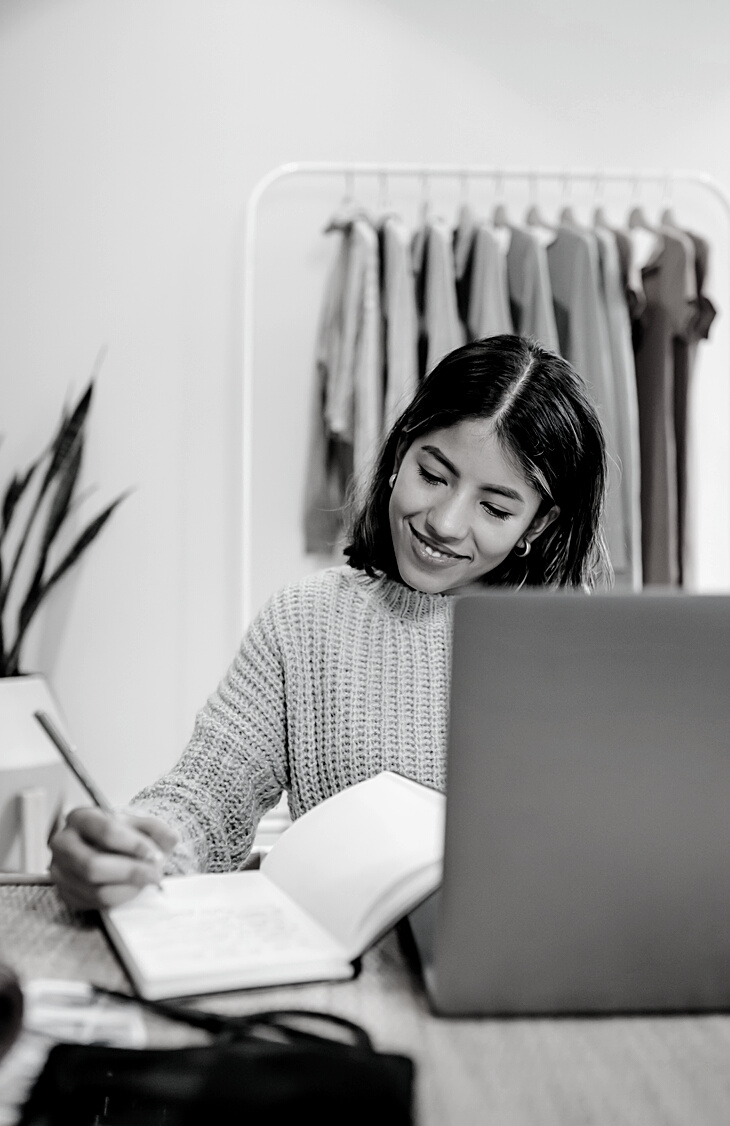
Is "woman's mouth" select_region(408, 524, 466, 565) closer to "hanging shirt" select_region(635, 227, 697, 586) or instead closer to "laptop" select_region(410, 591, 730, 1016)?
"laptop" select_region(410, 591, 730, 1016)

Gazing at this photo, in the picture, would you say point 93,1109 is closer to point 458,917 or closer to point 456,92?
point 458,917

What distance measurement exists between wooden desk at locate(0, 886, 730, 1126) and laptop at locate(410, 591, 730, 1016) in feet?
0.13

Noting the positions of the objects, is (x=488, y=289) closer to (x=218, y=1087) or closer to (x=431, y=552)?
(x=431, y=552)

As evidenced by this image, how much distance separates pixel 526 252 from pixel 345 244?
1.36 feet

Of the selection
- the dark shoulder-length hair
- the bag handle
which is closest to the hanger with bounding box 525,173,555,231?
the dark shoulder-length hair

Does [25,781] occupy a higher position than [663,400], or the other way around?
[663,400]

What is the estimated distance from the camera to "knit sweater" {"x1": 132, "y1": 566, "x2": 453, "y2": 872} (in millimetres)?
1237

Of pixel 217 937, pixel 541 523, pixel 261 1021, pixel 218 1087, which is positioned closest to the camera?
pixel 218 1087

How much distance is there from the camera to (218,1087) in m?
0.50

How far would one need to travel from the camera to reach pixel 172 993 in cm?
65

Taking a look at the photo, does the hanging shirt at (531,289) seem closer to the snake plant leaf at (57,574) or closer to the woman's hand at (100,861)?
the snake plant leaf at (57,574)

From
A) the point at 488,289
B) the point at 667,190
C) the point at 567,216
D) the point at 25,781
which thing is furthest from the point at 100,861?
the point at 667,190

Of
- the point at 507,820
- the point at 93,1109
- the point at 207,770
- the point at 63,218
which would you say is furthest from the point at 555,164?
the point at 93,1109

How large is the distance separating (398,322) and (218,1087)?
6.61 ft
